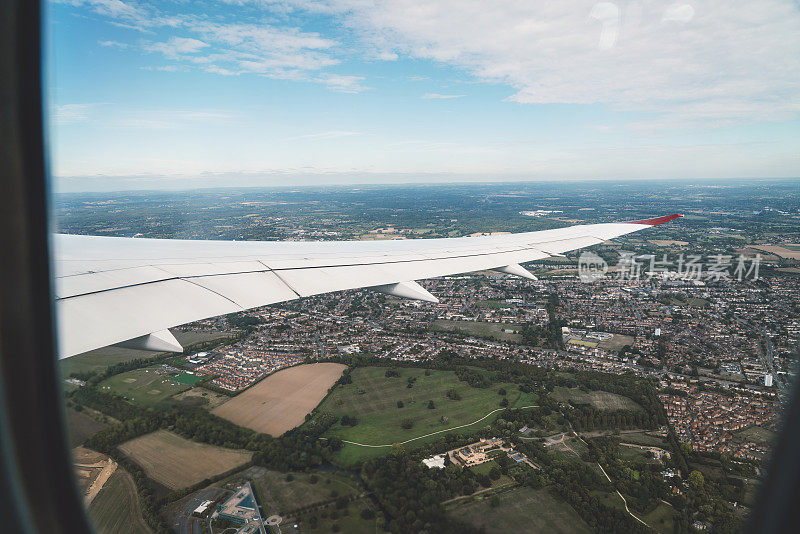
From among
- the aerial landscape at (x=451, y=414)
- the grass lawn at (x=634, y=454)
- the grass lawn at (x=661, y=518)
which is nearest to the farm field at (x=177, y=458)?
the aerial landscape at (x=451, y=414)

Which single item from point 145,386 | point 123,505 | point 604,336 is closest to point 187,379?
point 145,386

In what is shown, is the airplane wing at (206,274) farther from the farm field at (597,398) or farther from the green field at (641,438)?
the farm field at (597,398)

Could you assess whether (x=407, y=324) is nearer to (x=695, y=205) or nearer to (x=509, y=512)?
(x=509, y=512)

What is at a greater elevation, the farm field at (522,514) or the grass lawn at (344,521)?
the farm field at (522,514)

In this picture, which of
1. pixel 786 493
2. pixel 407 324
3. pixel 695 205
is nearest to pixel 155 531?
pixel 786 493

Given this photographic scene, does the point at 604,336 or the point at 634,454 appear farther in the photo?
the point at 604,336

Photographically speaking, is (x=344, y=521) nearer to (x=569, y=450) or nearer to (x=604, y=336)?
(x=569, y=450)

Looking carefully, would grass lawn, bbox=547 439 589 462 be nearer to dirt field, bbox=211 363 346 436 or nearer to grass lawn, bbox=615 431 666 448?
grass lawn, bbox=615 431 666 448
